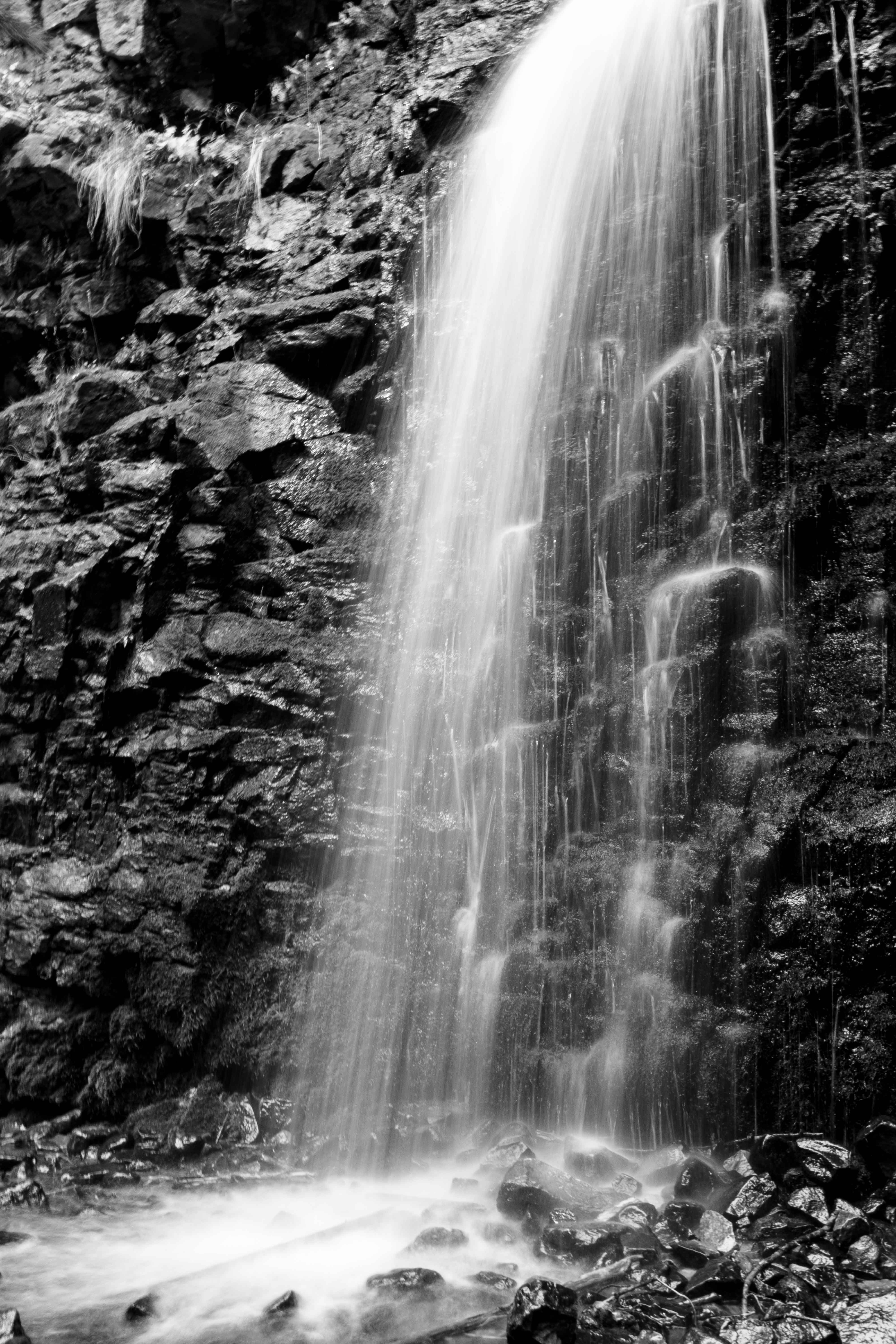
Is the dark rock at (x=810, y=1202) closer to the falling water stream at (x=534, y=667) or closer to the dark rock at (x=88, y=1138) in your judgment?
the falling water stream at (x=534, y=667)

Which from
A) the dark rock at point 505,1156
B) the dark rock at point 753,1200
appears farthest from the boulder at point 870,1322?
the dark rock at point 505,1156

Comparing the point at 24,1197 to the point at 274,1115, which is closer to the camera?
the point at 24,1197

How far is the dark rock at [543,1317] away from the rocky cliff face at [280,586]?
275cm

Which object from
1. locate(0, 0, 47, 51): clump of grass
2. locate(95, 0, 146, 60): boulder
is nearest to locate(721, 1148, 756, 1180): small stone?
locate(95, 0, 146, 60): boulder

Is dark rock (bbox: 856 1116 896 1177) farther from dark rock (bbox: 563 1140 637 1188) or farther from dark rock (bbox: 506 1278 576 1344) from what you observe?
dark rock (bbox: 506 1278 576 1344)

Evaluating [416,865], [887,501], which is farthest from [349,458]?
[887,501]

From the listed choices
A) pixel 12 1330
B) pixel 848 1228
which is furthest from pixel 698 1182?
pixel 12 1330

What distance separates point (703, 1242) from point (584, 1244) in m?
0.75

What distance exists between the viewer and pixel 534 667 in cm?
981

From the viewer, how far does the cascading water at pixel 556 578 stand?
27.4ft

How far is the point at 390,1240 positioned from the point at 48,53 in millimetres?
18402

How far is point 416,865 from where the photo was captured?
927 cm

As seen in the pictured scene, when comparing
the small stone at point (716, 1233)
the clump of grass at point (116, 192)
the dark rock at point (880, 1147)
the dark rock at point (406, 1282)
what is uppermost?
the clump of grass at point (116, 192)

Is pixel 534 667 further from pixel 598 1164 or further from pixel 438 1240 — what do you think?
pixel 438 1240
